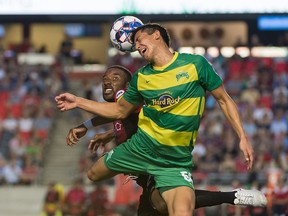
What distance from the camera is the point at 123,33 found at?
9.59 metres


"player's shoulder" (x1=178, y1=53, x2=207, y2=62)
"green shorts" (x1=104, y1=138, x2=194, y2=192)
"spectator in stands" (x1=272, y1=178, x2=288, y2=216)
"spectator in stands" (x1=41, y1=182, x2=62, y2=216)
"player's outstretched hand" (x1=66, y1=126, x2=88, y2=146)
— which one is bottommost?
"spectator in stands" (x1=41, y1=182, x2=62, y2=216)

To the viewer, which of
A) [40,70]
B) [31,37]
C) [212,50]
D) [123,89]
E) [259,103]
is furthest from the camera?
[31,37]

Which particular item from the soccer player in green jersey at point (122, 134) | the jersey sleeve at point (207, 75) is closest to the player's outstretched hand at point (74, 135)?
the soccer player in green jersey at point (122, 134)

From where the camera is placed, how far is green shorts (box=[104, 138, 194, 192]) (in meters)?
8.75

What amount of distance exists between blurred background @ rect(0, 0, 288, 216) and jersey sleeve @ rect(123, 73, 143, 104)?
26.8 ft

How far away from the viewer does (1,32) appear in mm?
33344

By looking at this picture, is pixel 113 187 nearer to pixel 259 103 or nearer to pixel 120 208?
pixel 120 208

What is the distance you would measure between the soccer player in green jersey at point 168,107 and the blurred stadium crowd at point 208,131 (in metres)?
8.03

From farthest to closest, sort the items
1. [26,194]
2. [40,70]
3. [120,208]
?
[40,70], [26,194], [120,208]

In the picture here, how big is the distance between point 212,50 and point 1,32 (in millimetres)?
9108

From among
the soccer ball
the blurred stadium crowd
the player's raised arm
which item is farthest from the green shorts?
the blurred stadium crowd

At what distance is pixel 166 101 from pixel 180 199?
86 cm

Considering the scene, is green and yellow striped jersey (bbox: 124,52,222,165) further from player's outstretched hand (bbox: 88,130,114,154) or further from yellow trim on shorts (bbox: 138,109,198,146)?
player's outstretched hand (bbox: 88,130,114,154)

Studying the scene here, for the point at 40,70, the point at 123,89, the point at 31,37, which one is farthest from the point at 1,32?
the point at 123,89
